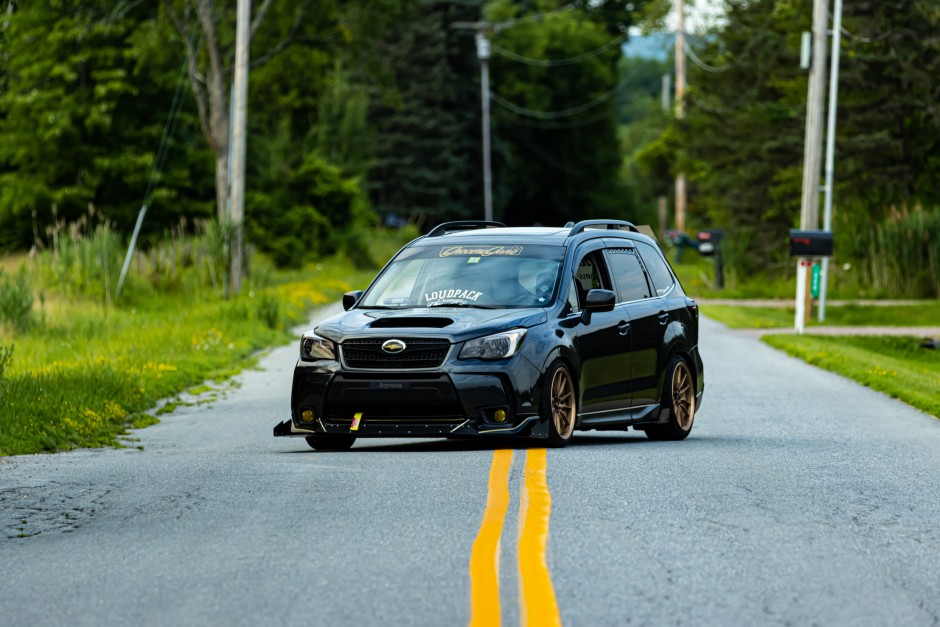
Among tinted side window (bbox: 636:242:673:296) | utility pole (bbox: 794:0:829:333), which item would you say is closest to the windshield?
tinted side window (bbox: 636:242:673:296)

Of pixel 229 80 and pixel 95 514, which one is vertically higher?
pixel 229 80

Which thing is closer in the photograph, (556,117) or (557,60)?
(557,60)

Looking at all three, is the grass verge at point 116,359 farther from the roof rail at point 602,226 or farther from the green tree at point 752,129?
the green tree at point 752,129

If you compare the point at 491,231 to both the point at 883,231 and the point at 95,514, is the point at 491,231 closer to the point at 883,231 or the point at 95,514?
the point at 95,514

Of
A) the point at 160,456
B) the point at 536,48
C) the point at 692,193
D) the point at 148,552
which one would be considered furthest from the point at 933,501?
the point at 536,48

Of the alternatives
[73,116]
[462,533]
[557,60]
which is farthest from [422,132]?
[462,533]

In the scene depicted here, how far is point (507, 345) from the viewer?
12.4m

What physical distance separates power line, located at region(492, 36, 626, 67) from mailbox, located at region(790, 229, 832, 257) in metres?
64.0

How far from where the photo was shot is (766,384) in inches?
834

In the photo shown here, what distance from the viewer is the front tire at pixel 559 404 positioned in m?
12.6

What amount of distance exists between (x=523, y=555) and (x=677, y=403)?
685cm

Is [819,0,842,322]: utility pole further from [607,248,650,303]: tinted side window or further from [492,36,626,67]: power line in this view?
[492,36,626,67]: power line

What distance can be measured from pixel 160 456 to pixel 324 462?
5.39 ft

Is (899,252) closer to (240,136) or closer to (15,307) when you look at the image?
(240,136)
